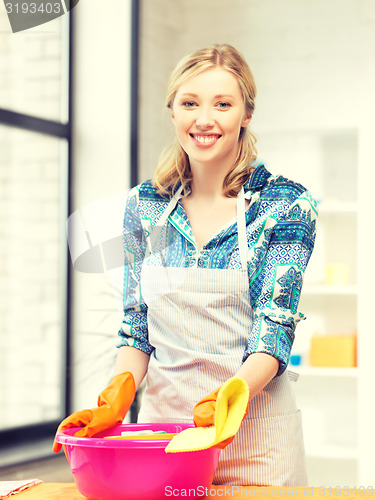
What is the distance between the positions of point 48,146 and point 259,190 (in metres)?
2.03

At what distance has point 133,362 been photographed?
4.85 feet

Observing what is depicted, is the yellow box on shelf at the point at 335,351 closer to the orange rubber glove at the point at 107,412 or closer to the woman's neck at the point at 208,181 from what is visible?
the woman's neck at the point at 208,181

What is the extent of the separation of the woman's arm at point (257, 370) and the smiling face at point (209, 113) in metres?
0.40

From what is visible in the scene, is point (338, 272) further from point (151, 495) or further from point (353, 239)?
point (151, 495)

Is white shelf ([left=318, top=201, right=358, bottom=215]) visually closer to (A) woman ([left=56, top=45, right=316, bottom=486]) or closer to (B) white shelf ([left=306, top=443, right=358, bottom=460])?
(B) white shelf ([left=306, top=443, right=358, bottom=460])

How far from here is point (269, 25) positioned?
3.96m

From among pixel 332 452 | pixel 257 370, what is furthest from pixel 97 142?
pixel 257 370

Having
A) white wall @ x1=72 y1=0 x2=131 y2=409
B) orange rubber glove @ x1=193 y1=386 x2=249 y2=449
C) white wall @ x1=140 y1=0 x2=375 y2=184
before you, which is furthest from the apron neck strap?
white wall @ x1=140 y1=0 x2=375 y2=184

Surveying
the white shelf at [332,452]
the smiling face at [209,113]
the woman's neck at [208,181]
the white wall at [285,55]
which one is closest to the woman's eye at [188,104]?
the smiling face at [209,113]

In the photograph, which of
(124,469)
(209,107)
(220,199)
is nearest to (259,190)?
(220,199)

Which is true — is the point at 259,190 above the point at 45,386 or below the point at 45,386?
above

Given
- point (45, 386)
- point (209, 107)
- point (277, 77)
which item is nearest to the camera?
point (209, 107)

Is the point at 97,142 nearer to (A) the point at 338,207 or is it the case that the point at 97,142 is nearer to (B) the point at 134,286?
(A) the point at 338,207

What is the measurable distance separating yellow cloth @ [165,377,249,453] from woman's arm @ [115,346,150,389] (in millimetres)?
446
